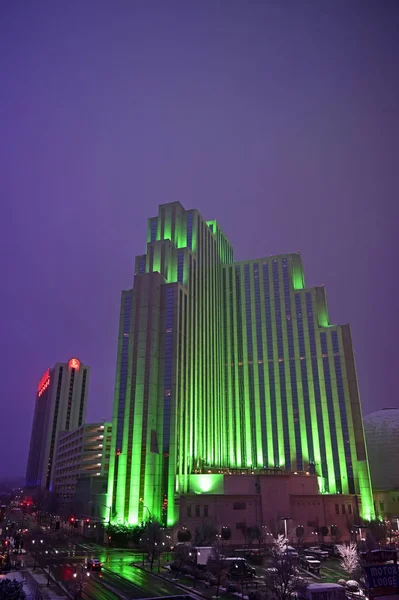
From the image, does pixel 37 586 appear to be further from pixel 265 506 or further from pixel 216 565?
pixel 265 506

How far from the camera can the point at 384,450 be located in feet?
496

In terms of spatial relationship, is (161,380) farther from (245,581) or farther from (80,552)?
(245,581)

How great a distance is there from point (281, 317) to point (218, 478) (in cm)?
5936

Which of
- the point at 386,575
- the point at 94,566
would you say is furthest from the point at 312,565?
the point at 386,575

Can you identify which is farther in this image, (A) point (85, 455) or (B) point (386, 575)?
(A) point (85, 455)

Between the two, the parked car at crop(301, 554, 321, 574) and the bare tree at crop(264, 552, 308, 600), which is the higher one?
the bare tree at crop(264, 552, 308, 600)

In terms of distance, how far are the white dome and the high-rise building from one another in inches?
1422

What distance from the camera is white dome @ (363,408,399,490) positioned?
146875mm

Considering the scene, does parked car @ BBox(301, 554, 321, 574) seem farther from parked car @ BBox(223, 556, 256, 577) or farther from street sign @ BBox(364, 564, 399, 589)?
street sign @ BBox(364, 564, 399, 589)

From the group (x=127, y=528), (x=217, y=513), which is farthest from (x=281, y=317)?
(x=127, y=528)

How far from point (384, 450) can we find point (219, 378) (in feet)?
212

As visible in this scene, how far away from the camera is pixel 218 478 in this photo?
3996 inches

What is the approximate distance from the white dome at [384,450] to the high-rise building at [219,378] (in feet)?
119

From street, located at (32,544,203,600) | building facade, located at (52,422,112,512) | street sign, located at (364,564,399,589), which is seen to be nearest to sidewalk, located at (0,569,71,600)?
street, located at (32,544,203,600)
